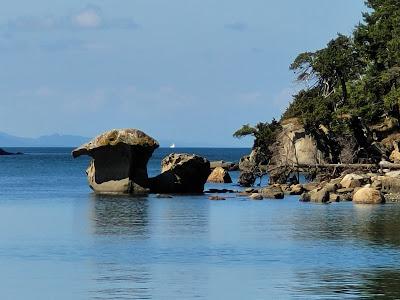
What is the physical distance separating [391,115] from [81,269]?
172 feet

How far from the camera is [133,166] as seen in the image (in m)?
76.1

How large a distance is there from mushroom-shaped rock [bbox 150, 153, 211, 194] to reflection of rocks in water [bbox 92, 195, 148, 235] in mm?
5067

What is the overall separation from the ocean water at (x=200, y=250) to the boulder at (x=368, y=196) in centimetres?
110

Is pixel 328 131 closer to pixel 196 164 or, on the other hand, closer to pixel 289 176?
pixel 289 176

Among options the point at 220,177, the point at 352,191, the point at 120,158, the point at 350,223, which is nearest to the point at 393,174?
the point at 352,191

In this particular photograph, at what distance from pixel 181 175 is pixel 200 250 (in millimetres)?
35557

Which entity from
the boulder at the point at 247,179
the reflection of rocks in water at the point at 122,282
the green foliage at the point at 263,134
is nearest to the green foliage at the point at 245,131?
the green foliage at the point at 263,134

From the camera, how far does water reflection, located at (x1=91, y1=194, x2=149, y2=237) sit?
5109 centimetres

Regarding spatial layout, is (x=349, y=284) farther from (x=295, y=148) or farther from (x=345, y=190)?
(x=295, y=148)

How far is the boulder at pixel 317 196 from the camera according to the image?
2623 inches

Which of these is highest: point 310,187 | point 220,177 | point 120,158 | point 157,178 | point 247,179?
point 120,158

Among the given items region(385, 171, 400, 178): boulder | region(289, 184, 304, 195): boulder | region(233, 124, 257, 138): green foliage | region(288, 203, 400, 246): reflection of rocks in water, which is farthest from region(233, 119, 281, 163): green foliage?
region(288, 203, 400, 246): reflection of rocks in water

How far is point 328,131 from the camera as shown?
90.8 m

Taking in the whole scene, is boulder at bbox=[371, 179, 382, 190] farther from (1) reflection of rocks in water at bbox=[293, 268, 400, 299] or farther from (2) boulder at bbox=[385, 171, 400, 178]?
(1) reflection of rocks in water at bbox=[293, 268, 400, 299]
